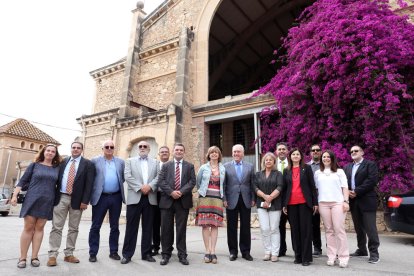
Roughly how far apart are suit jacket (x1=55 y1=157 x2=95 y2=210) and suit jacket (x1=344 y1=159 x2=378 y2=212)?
4.15 meters

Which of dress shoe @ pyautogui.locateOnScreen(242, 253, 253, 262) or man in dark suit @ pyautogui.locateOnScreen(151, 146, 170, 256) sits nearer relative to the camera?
dress shoe @ pyautogui.locateOnScreen(242, 253, 253, 262)

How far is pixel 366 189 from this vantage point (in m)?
4.84

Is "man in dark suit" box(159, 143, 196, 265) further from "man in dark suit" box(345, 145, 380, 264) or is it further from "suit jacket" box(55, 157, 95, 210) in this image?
"man in dark suit" box(345, 145, 380, 264)

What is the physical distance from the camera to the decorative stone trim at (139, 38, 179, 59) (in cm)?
1537


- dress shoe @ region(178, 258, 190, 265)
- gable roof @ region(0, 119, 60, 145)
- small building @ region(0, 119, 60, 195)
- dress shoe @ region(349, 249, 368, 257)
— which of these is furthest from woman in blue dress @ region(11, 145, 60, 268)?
gable roof @ region(0, 119, 60, 145)

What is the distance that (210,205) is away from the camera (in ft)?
15.3

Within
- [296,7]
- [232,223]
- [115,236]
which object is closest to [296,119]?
[232,223]

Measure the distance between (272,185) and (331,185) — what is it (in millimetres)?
851

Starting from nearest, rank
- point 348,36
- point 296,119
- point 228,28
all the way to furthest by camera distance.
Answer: point 348,36
point 296,119
point 228,28

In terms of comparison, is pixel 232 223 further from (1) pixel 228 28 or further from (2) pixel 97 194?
(1) pixel 228 28

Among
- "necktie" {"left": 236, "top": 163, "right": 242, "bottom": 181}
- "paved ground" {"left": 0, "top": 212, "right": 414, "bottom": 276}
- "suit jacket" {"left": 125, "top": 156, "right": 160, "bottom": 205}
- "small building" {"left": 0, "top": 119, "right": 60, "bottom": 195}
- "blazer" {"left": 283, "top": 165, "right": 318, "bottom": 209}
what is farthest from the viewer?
"small building" {"left": 0, "top": 119, "right": 60, "bottom": 195}

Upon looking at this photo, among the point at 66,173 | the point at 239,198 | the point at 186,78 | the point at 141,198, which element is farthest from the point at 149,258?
the point at 186,78

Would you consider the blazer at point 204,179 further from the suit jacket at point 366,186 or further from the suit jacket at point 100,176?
the suit jacket at point 366,186

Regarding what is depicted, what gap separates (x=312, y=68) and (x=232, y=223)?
6.11m
